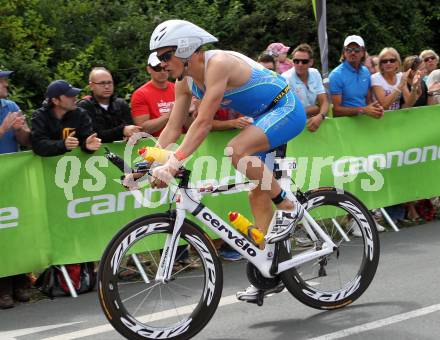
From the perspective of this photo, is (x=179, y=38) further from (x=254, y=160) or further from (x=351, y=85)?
(x=351, y=85)

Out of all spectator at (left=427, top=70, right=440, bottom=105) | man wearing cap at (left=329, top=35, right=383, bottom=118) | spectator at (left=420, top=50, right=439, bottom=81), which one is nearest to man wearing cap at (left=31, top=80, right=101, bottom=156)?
man wearing cap at (left=329, top=35, right=383, bottom=118)

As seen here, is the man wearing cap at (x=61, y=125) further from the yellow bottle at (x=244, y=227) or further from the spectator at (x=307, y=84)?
the spectator at (x=307, y=84)

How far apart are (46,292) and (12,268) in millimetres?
364

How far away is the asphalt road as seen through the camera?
595cm

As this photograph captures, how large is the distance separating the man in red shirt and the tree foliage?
2.26 m

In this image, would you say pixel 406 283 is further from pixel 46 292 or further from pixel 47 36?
pixel 47 36

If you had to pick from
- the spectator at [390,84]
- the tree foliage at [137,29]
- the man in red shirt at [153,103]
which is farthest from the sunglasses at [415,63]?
the tree foliage at [137,29]

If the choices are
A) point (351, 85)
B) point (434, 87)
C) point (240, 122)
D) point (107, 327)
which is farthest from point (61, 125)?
point (434, 87)

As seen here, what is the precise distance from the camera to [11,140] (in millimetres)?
7922

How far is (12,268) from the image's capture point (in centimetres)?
751

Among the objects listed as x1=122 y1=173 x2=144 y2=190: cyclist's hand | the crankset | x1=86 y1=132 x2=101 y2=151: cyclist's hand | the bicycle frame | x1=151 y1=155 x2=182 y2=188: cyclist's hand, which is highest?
x1=151 y1=155 x2=182 y2=188: cyclist's hand

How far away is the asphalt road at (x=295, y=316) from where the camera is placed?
234 inches

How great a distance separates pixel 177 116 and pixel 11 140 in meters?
2.41

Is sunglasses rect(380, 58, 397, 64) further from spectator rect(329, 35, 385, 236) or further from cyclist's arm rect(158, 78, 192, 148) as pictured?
cyclist's arm rect(158, 78, 192, 148)
